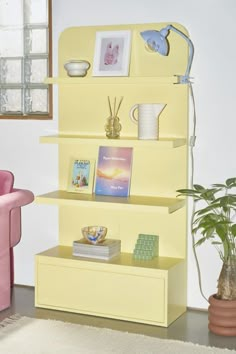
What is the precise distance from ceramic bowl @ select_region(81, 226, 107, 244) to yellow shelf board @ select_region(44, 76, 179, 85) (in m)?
0.84

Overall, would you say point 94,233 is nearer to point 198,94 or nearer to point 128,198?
point 128,198

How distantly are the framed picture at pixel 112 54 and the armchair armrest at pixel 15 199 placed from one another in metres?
0.80

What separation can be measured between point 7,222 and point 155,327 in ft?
3.32

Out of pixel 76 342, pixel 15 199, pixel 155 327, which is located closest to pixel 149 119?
pixel 15 199

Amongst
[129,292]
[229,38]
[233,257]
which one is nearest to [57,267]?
[129,292]

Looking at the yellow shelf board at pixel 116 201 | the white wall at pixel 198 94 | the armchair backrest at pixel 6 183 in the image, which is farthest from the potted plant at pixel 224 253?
the armchair backrest at pixel 6 183

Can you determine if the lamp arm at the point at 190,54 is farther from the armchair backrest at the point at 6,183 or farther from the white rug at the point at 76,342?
the white rug at the point at 76,342

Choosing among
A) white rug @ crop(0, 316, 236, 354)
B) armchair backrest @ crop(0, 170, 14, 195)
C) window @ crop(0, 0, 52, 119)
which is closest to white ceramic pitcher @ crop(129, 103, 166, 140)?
window @ crop(0, 0, 52, 119)

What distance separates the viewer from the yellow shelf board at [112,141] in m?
3.68

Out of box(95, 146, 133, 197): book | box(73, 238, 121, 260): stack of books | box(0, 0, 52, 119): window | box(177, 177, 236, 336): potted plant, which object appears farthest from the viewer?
box(0, 0, 52, 119): window

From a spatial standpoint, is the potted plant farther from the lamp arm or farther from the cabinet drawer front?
the lamp arm

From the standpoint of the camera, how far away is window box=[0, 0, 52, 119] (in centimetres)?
426

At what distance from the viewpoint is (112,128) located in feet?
12.9

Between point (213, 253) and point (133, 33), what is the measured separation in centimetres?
134
